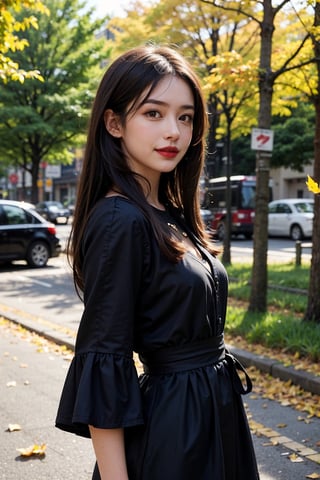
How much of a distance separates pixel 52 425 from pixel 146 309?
3.28 m

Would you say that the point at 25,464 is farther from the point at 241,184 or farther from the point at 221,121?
the point at 241,184

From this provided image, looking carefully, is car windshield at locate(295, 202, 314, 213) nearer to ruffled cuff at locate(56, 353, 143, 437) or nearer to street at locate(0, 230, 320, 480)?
street at locate(0, 230, 320, 480)

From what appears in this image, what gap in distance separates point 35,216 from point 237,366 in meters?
13.6

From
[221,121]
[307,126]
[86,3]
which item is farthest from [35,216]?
[307,126]

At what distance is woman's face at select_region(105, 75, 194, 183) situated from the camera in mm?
1643

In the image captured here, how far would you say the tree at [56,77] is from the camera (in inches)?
922

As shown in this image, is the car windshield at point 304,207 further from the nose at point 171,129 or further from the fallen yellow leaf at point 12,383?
the nose at point 171,129

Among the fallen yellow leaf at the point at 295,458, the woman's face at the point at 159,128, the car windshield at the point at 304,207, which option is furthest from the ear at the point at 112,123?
the car windshield at the point at 304,207

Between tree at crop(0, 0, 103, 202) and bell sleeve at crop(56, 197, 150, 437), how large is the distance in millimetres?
22366

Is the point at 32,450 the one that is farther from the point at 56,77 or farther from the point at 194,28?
the point at 56,77

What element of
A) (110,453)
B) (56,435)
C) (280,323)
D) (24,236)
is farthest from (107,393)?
(24,236)

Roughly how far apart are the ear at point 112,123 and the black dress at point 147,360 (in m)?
0.22

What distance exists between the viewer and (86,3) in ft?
80.0

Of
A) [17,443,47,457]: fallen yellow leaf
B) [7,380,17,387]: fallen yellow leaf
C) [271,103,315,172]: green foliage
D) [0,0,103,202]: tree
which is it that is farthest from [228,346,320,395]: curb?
[271,103,315,172]: green foliage
